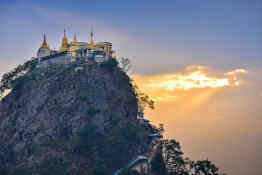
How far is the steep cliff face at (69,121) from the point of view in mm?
53062

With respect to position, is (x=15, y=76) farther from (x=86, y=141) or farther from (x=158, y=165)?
(x=158, y=165)

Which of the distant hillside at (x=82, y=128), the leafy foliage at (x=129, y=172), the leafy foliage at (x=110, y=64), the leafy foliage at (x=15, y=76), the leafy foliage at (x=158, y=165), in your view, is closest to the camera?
the leafy foliage at (x=129, y=172)

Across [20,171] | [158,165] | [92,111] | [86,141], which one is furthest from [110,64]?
[20,171]

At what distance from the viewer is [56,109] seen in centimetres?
6097

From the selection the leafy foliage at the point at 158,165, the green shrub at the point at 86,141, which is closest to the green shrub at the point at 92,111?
the green shrub at the point at 86,141

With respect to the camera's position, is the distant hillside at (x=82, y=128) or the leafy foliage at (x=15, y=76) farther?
the leafy foliage at (x=15, y=76)

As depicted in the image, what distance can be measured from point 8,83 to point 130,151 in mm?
30209

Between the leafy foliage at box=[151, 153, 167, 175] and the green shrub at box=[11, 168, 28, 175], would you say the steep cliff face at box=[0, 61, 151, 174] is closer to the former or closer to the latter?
the green shrub at box=[11, 168, 28, 175]

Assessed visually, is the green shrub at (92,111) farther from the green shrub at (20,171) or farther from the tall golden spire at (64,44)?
the tall golden spire at (64,44)

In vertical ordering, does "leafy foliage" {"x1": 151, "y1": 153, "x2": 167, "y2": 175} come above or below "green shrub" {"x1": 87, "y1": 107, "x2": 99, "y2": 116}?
below

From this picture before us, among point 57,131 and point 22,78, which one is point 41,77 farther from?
point 57,131

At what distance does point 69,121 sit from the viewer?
5859 centimetres

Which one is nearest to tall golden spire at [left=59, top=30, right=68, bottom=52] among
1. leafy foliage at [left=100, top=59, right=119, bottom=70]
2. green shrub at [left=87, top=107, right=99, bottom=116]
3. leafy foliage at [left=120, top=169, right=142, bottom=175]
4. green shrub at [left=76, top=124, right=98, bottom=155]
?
leafy foliage at [left=100, top=59, right=119, bottom=70]

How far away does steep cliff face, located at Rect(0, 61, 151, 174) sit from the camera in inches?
2089
